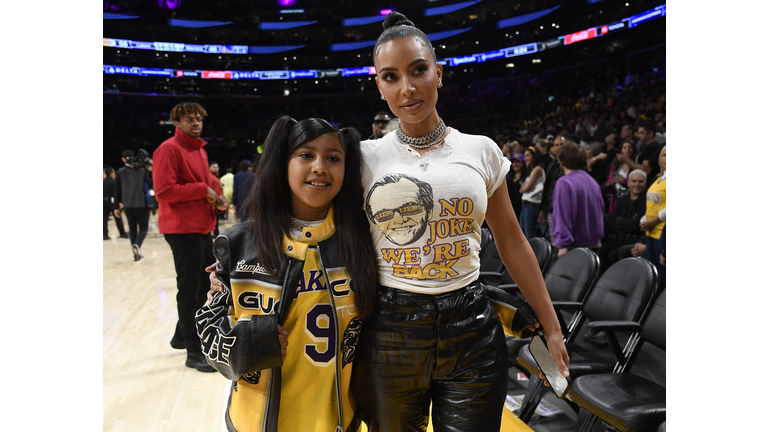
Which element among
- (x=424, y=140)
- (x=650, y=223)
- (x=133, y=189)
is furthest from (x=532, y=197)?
(x=133, y=189)

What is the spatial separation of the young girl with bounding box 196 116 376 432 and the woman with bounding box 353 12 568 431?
2.4 inches

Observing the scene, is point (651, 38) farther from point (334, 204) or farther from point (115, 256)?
point (334, 204)

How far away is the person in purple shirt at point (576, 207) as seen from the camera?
3.56m

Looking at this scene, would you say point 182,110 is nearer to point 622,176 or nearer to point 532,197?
point 532,197

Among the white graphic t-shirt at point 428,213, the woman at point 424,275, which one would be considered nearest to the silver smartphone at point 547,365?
the woman at point 424,275

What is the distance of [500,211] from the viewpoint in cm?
138

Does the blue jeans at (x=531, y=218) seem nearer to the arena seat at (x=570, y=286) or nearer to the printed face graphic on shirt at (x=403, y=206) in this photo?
the arena seat at (x=570, y=286)

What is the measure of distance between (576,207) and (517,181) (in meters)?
2.38

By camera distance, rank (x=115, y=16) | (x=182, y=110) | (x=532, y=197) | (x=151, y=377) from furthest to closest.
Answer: (x=115, y=16) < (x=532, y=197) < (x=151, y=377) < (x=182, y=110)

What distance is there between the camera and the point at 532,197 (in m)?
5.30

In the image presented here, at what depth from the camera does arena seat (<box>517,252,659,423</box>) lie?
216 cm

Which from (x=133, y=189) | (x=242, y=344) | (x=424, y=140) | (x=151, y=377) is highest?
(x=133, y=189)

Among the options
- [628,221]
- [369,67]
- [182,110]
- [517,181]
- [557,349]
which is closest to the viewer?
[557,349]
